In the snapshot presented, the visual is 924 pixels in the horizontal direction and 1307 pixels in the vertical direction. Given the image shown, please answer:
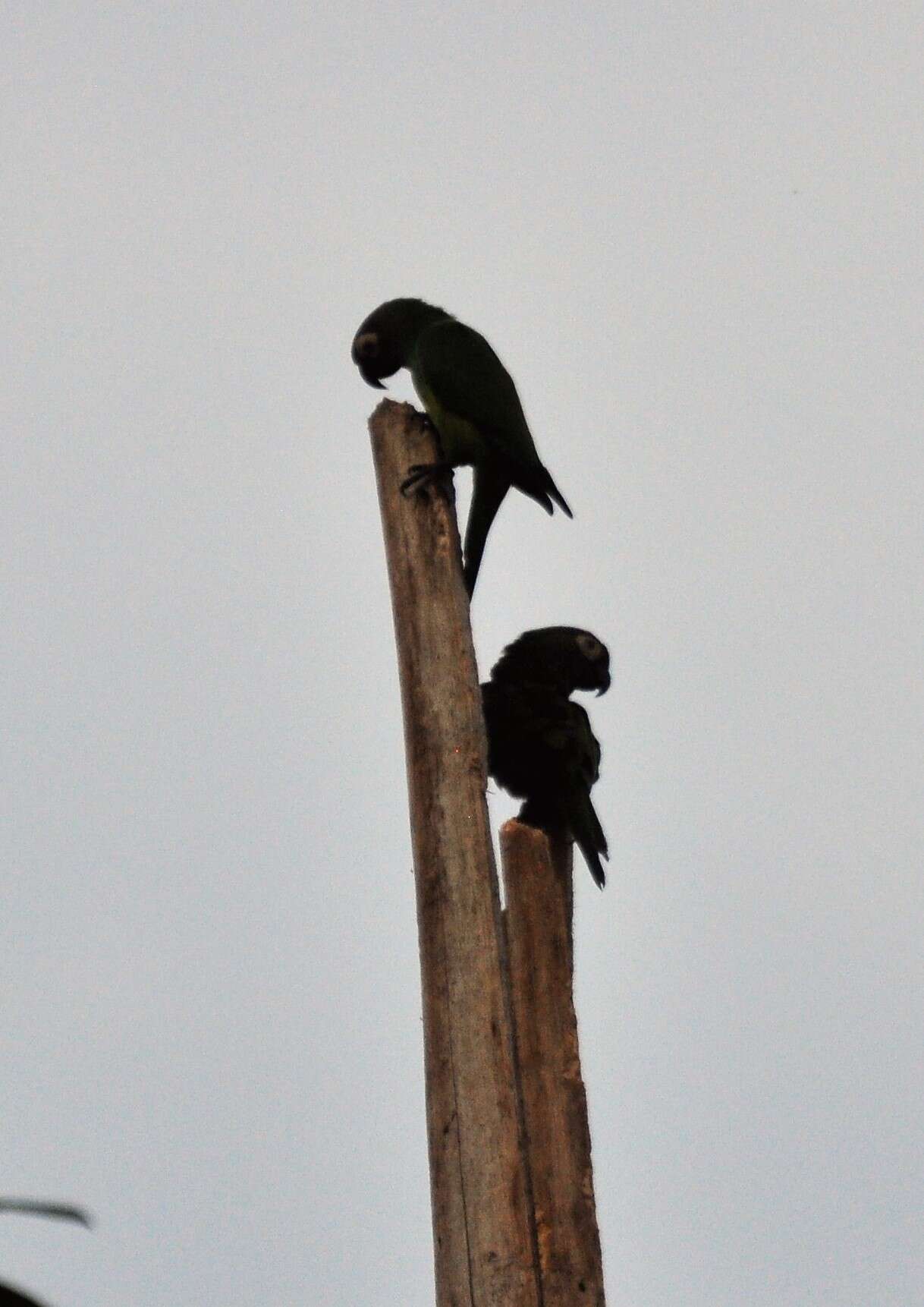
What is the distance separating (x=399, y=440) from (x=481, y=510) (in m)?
0.79

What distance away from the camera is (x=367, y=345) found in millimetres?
6387

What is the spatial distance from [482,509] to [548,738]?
0.94 meters

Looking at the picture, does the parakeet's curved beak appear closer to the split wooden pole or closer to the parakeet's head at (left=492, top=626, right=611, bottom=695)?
the parakeet's head at (left=492, top=626, right=611, bottom=695)

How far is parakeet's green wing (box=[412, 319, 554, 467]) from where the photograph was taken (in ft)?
18.0

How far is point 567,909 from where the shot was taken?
178 inches

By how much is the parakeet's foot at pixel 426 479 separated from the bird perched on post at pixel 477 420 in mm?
326

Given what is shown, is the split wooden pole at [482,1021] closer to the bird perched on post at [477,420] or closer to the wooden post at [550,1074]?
the wooden post at [550,1074]

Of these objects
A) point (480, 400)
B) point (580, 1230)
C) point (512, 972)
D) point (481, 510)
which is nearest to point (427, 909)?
point (512, 972)

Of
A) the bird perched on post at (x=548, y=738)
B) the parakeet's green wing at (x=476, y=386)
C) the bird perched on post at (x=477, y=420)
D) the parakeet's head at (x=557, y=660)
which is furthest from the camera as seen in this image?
the parakeet's head at (x=557, y=660)

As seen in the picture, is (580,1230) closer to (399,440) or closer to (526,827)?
(526,827)

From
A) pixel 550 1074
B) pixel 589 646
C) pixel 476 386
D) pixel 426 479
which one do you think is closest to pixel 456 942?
pixel 550 1074

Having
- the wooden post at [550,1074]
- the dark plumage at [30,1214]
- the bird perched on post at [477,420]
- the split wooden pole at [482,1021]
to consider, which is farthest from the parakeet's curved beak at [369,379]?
the dark plumage at [30,1214]

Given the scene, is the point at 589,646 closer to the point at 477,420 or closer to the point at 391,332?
the point at 477,420

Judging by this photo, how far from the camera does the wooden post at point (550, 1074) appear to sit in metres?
3.54
